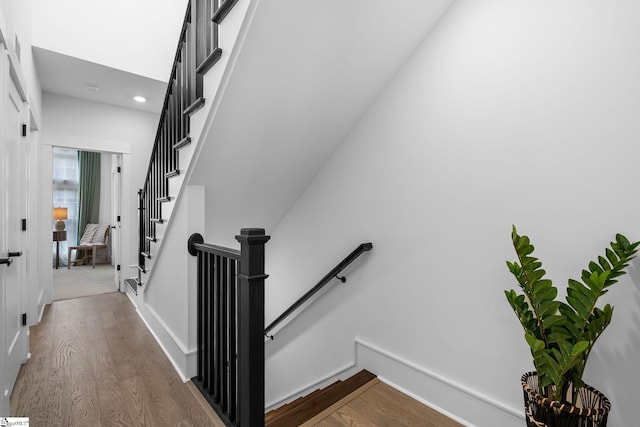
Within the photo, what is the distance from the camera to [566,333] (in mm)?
1159

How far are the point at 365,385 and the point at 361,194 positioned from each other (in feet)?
4.23

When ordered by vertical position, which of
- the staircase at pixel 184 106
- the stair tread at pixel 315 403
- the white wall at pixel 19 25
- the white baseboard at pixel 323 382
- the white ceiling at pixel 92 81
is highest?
the white ceiling at pixel 92 81

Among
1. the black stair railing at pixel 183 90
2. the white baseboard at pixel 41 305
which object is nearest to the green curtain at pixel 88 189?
the white baseboard at pixel 41 305

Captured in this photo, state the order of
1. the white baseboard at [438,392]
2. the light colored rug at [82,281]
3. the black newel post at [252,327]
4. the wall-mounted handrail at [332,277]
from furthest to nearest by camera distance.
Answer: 1. the light colored rug at [82,281]
2. the wall-mounted handrail at [332,277]
3. the white baseboard at [438,392]
4. the black newel post at [252,327]

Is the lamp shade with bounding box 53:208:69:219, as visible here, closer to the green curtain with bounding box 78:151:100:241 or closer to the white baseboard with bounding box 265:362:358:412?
the green curtain with bounding box 78:151:100:241

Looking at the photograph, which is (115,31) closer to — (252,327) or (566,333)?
(252,327)

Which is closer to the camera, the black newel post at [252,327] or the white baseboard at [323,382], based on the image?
the black newel post at [252,327]

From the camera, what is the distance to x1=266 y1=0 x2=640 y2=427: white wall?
125 cm

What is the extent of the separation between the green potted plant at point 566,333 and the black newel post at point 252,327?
1.07 meters

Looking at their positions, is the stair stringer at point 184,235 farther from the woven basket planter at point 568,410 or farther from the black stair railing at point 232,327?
the woven basket planter at point 568,410

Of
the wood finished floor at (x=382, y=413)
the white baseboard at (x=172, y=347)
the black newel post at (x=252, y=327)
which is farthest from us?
the white baseboard at (x=172, y=347)

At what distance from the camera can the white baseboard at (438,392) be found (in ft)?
5.15

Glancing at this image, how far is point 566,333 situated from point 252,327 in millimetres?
1245

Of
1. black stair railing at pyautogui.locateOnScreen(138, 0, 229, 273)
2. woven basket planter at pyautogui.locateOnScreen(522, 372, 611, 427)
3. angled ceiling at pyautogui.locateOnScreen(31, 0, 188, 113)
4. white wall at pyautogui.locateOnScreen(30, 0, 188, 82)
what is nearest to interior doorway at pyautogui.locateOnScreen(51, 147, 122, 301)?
angled ceiling at pyautogui.locateOnScreen(31, 0, 188, 113)
